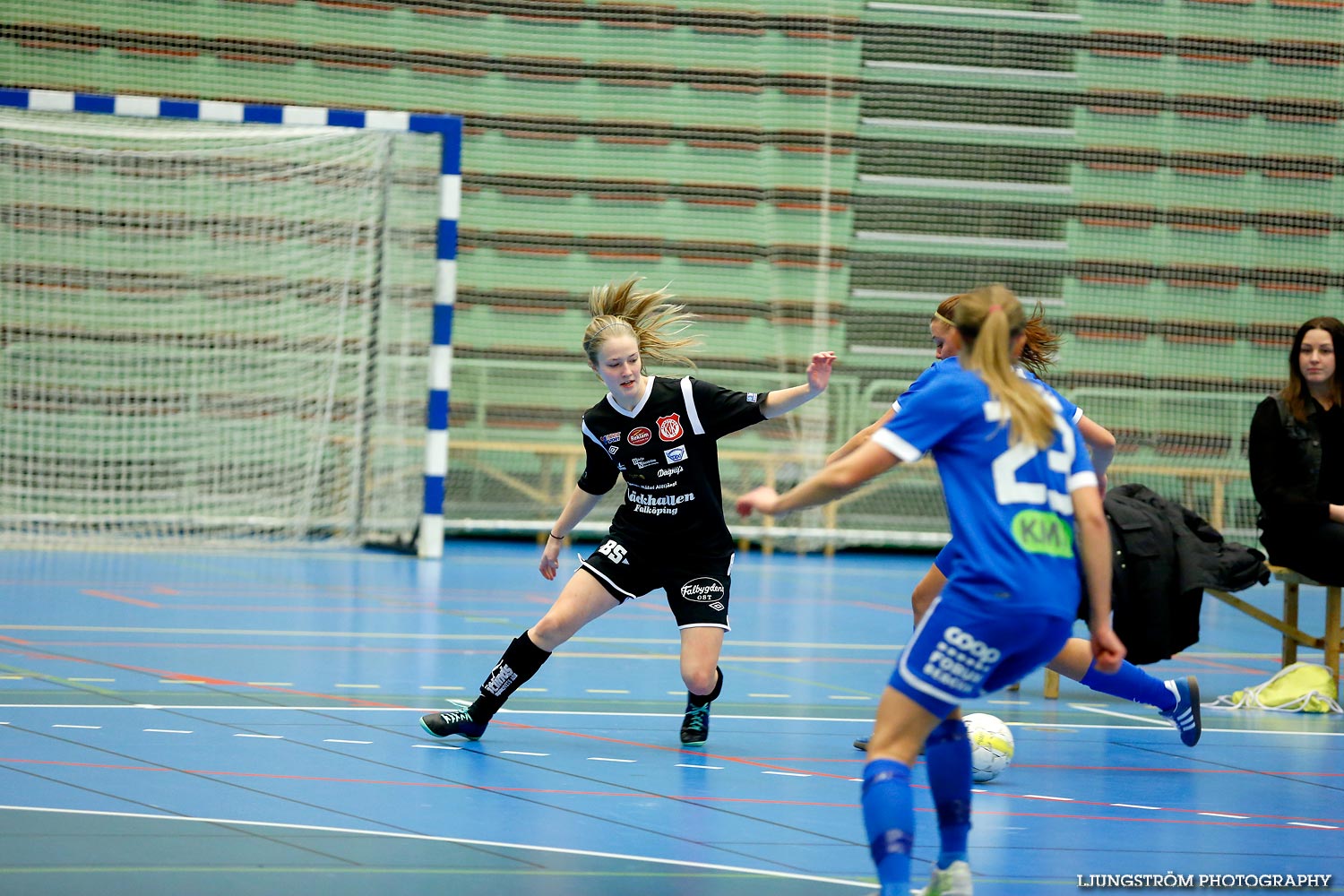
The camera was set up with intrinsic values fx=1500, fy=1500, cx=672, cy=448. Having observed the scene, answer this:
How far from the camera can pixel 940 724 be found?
11.0 feet

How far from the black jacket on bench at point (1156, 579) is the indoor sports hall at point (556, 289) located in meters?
0.37

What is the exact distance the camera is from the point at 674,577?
5145mm

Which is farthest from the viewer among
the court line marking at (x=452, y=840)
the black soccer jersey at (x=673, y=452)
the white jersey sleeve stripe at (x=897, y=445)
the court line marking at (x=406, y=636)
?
the court line marking at (x=406, y=636)

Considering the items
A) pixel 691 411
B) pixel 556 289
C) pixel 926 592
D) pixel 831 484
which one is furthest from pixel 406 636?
pixel 556 289

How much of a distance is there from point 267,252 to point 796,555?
16.1ft

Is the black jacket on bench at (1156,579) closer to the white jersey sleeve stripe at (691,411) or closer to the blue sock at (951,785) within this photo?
the white jersey sleeve stripe at (691,411)

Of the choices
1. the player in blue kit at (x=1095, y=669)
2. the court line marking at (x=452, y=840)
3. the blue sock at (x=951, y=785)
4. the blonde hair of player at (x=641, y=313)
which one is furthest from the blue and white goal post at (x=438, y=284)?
the blue sock at (x=951, y=785)

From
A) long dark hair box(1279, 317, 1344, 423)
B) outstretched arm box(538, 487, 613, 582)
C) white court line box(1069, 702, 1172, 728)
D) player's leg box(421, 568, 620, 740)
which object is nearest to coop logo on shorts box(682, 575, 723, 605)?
player's leg box(421, 568, 620, 740)

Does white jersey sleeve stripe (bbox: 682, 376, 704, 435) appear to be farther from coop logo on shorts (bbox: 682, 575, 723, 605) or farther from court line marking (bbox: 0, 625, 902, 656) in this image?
court line marking (bbox: 0, 625, 902, 656)

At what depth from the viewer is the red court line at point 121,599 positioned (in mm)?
8109

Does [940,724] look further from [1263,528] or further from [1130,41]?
[1130,41]

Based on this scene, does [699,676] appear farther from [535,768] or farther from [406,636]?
[406,636]

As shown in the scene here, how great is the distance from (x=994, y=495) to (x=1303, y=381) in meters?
3.76

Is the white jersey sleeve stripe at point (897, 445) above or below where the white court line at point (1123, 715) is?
above
